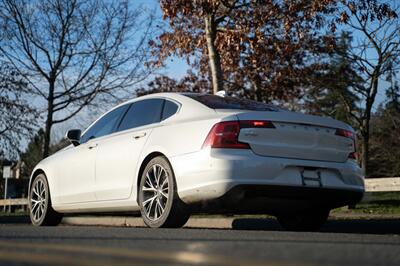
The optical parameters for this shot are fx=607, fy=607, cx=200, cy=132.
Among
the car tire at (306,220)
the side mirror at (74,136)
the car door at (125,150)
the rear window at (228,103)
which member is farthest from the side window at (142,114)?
the car tire at (306,220)

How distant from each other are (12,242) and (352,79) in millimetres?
18811

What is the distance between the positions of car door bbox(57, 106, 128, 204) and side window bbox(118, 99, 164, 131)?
0.18 metres

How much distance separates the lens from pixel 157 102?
7.01m

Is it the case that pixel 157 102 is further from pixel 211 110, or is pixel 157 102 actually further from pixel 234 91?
pixel 234 91

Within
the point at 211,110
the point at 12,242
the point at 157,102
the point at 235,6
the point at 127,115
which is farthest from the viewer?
the point at 235,6

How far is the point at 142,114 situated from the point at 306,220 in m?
2.28

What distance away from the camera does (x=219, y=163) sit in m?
5.68

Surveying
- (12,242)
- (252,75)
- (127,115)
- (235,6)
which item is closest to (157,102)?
(127,115)

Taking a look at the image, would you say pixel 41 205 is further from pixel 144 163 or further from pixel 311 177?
pixel 311 177

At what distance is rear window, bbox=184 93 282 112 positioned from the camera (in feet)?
21.4

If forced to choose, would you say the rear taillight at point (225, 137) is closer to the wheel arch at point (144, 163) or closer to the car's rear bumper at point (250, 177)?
the car's rear bumper at point (250, 177)

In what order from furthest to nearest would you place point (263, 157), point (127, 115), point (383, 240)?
1. point (127, 115)
2. point (263, 157)
3. point (383, 240)

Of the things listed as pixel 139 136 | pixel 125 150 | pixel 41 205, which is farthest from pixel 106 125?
pixel 41 205

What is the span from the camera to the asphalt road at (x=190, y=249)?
138 inches
